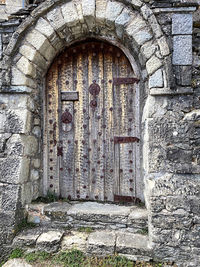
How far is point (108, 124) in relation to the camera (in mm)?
2883

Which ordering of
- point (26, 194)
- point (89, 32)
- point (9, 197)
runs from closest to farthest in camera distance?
point (9, 197)
point (26, 194)
point (89, 32)

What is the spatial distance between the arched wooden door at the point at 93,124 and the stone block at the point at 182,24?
73 centimetres

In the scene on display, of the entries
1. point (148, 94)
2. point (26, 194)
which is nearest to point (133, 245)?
point (26, 194)

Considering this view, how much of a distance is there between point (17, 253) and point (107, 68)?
7.80 ft

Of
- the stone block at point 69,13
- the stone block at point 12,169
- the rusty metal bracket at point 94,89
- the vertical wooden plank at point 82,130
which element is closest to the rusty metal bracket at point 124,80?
the rusty metal bracket at point 94,89

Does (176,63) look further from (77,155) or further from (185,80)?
(77,155)

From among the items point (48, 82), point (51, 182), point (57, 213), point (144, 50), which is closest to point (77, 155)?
point (51, 182)

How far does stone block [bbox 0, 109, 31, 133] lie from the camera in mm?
2555

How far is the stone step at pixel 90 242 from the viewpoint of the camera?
2.28 metres

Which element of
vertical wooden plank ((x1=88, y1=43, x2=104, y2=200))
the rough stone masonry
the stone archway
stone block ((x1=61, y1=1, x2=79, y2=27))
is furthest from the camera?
vertical wooden plank ((x1=88, y1=43, x2=104, y2=200))

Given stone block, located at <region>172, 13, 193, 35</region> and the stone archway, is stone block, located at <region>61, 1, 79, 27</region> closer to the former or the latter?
the stone archway

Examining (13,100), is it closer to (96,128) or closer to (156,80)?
(96,128)

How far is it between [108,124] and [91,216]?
1.12 m

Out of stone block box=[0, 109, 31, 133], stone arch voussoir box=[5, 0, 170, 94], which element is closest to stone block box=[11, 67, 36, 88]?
stone arch voussoir box=[5, 0, 170, 94]
